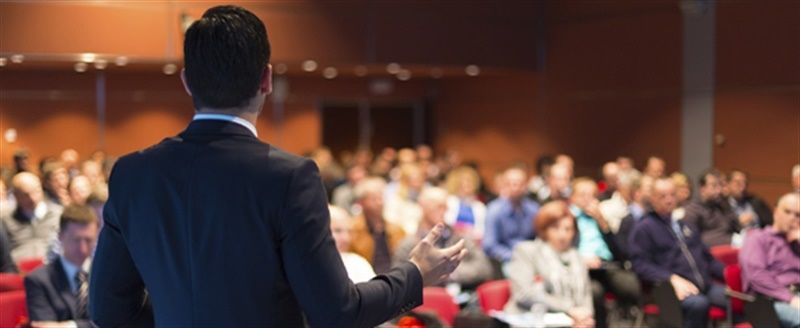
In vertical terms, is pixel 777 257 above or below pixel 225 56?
below

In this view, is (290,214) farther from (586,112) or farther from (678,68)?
(586,112)

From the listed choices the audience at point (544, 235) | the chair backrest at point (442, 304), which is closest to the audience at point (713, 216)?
the audience at point (544, 235)

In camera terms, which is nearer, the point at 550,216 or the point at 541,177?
the point at 550,216

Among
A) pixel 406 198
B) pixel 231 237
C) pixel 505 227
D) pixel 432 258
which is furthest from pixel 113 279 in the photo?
pixel 406 198

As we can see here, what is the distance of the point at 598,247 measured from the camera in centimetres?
827

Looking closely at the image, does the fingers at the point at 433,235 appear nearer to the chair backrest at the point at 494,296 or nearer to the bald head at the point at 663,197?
the chair backrest at the point at 494,296

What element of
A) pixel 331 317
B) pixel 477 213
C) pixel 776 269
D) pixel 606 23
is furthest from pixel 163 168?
pixel 606 23

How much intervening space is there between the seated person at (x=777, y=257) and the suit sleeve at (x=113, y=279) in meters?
5.34

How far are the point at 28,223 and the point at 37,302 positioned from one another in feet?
10.3

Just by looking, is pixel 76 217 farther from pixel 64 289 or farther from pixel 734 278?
pixel 734 278

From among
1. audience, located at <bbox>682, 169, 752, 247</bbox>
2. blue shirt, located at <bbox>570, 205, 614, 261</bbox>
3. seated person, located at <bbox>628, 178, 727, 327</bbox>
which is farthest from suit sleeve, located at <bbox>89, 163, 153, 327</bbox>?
audience, located at <bbox>682, 169, 752, 247</bbox>

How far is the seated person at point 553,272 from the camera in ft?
19.5

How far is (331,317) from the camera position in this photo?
1613 mm

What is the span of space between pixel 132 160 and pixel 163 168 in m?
0.08
